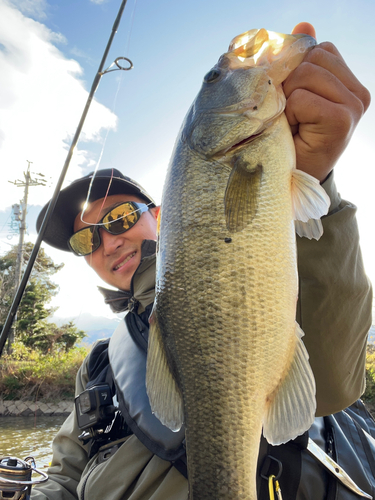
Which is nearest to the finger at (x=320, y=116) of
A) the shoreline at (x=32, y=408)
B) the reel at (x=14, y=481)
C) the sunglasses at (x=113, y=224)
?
the sunglasses at (x=113, y=224)

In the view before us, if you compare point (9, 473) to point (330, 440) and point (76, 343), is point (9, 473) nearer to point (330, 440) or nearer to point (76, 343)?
point (330, 440)

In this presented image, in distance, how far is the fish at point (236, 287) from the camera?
41.8 inches

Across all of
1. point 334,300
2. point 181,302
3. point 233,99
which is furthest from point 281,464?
point 233,99

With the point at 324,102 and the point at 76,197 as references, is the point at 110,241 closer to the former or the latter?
the point at 76,197

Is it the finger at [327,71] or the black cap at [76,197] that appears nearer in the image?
the finger at [327,71]

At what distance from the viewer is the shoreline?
12078 millimetres

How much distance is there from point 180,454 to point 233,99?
1.65 metres

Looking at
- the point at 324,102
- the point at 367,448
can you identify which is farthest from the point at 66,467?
the point at 324,102

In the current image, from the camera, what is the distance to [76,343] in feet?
61.9

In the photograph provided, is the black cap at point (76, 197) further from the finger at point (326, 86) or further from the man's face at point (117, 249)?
the finger at point (326, 86)

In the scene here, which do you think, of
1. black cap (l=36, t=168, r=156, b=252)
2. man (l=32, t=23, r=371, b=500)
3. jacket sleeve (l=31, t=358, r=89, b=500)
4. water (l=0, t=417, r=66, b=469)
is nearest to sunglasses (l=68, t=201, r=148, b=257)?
black cap (l=36, t=168, r=156, b=252)

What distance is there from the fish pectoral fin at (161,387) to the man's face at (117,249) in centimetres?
178

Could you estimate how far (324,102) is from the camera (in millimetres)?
1166

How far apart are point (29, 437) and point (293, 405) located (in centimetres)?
1153
